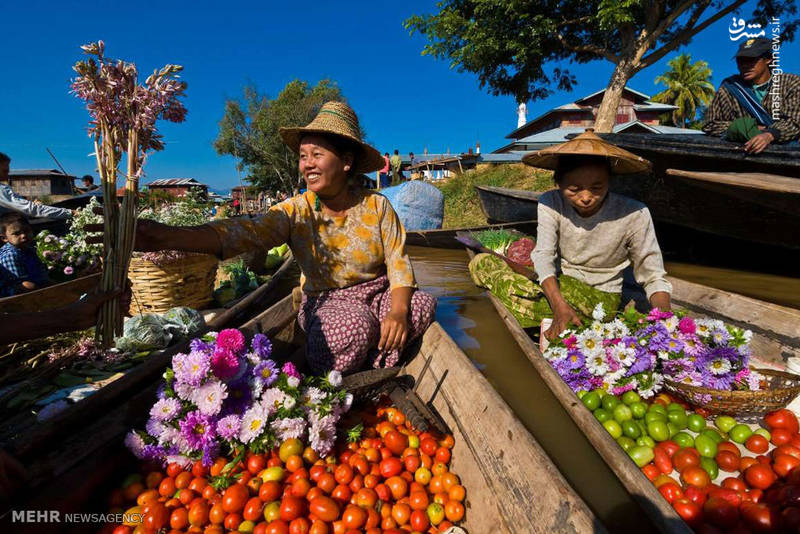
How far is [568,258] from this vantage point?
328 cm

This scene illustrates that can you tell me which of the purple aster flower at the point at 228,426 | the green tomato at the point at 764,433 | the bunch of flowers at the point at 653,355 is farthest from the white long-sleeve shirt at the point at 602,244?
the purple aster flower at the point at 228,426

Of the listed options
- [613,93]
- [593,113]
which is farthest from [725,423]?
[593,113]

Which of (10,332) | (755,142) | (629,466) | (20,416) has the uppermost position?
(755,142)

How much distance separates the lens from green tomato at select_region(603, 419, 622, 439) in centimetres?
198

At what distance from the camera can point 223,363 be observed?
62.2 inches

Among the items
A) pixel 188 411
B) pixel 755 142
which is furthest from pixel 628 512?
pixel 755 142

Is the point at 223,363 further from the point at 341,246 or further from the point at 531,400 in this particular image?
the point at 531,400

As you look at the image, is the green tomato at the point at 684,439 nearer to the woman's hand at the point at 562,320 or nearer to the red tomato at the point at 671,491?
the red tomato at the point at 671,491

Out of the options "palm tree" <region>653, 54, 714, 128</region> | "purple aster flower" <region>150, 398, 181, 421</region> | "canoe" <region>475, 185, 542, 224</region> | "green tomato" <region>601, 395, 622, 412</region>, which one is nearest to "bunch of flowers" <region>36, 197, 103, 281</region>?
"purple aster flower" <region>150, 398, 181, 421</region>

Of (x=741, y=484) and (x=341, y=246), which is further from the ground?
(x=341, y=246)

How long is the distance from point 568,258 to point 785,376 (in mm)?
1500

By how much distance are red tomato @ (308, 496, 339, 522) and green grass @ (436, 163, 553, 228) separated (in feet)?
45.3

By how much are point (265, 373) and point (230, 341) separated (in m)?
0.23

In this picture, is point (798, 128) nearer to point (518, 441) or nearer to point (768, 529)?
point (768, 529)
